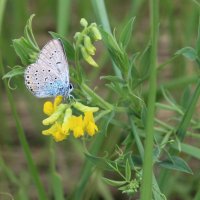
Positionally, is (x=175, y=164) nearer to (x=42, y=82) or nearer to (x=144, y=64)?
(x=144, y=64)

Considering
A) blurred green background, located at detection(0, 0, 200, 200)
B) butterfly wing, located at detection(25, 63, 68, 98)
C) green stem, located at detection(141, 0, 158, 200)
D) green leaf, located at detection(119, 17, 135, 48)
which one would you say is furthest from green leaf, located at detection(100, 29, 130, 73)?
blurred green background, located at detection(0, 0, 200, 200)

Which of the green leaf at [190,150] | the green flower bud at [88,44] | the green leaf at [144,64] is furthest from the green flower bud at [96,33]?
the green leaf at [190,150]

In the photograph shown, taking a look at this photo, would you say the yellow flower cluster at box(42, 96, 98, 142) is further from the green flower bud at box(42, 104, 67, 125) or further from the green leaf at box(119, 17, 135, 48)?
the green leaf at box(119, 17, 135, 48)

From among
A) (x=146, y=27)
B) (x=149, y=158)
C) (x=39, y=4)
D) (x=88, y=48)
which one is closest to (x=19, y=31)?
(x=39, y=4)

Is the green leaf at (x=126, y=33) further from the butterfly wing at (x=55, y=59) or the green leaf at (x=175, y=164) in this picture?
the green leaf at (x=175, y=164)

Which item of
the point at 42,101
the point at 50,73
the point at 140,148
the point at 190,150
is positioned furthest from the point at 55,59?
the point at 42,101

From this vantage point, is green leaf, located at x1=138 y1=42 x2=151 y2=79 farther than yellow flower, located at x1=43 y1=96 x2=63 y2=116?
Yes
